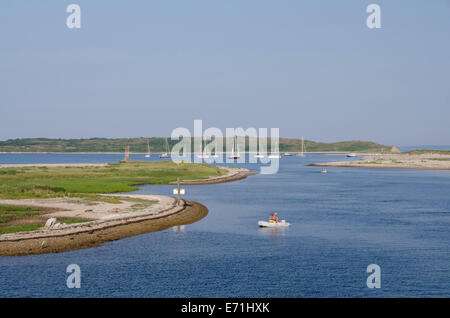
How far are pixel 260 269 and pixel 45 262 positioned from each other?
17.3 m

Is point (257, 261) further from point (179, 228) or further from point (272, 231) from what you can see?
point (179, 228)

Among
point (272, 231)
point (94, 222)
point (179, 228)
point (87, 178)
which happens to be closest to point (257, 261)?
point (272, 231)

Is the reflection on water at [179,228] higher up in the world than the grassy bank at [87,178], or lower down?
lower down

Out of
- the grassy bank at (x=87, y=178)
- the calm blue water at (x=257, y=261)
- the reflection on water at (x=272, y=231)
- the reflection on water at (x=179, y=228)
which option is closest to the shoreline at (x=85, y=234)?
the reflection on water at (x=179, y=228)

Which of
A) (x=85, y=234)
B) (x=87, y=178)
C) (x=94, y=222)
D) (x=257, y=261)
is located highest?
(x=94, y=222)

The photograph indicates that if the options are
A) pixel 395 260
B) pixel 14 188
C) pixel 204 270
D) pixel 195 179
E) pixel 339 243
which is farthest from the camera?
pixel 195 179

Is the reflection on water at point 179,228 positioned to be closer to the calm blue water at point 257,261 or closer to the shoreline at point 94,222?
the calm blue water at point 257,261

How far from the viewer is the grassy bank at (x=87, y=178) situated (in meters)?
82.2

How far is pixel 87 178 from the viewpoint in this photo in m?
127

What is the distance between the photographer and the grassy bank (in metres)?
82.2

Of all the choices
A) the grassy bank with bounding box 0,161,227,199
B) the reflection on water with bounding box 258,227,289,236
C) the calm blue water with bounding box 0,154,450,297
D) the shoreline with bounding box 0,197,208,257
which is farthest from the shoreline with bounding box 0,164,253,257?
the reflection on water with bounding box 258,227,289,236
